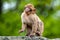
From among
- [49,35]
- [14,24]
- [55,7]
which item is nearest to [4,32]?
[14,24]

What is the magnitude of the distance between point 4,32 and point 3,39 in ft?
35.7

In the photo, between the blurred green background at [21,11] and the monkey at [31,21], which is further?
the blurred green background at [21,11]

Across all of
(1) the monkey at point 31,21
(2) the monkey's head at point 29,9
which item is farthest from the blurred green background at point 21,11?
(2) the monkey's head at point 29,9

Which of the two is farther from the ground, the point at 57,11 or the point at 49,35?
the point at 57,11

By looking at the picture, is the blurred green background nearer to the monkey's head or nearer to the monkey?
the monkey

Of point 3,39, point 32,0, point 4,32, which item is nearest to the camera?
point 3,39

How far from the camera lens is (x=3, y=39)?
833 centimetres

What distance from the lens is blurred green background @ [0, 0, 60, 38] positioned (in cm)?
1923

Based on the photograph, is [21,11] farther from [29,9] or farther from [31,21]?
[29,9]

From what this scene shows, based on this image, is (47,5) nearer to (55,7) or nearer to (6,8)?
(55,7)

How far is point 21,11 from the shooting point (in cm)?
2030

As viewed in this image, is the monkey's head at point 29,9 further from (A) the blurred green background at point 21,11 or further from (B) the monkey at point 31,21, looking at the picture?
(A) the blurred green background at point 21,11

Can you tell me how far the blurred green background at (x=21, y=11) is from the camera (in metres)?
19.2

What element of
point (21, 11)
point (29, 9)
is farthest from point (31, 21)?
point (21, 11)
